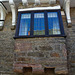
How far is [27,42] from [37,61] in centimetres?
77

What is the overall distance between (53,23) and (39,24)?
0.57 meters

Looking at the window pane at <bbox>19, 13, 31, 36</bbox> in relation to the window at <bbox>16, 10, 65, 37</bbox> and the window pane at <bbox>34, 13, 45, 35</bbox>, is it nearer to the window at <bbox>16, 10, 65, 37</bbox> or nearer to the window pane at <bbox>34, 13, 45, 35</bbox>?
the window at <bbox>16, 10, 65, 37</bbox>

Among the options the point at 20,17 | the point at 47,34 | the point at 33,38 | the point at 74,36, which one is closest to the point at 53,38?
the point at 47,34

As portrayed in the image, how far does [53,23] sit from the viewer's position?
11.5 ft

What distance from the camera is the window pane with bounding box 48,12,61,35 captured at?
3.31 metres

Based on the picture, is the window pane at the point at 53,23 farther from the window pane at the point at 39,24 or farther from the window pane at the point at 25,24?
the window pane at the point at 25,24

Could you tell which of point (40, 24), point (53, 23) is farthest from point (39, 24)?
point (53, 23)

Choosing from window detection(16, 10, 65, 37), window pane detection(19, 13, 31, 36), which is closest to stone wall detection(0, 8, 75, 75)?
window detection(16, 10, 65, 37)

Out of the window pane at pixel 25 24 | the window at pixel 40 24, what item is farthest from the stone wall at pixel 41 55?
the window pane at pixel 25 24

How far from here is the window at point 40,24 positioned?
329cm

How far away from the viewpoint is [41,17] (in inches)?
143

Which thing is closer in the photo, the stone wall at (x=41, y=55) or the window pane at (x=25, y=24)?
the stone wall at (x=41, y=55)

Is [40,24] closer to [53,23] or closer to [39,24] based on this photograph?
[39,24]

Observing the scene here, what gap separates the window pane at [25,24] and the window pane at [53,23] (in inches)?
33.9
